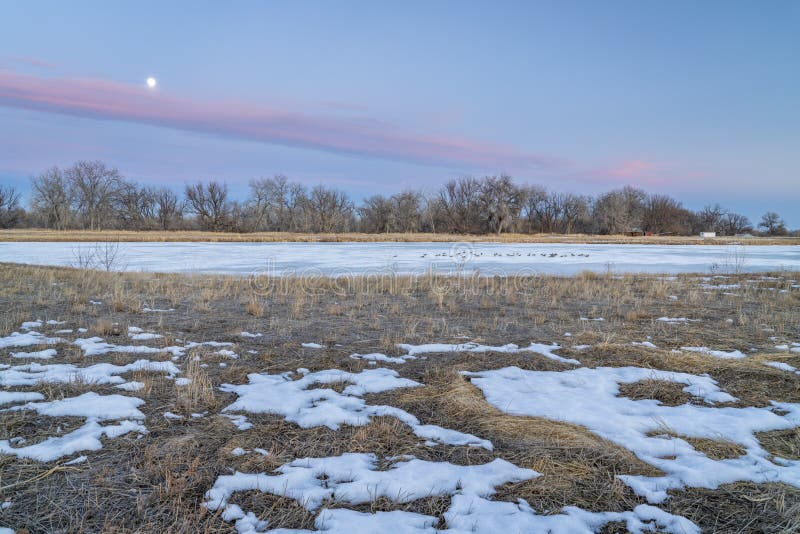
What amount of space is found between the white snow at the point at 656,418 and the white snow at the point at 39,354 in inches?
209

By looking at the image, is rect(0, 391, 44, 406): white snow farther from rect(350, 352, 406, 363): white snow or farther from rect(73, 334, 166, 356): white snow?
rect(350, 352, 406, 363): white snow

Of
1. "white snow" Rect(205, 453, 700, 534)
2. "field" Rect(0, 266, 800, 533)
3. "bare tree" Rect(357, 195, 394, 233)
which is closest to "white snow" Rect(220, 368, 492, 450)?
"field" Rect(0, 266, 800, 533)

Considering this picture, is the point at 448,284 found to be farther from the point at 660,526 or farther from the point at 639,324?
the point at 660,526

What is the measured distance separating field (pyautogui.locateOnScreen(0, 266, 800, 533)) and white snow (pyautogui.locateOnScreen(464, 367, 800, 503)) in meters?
0.02

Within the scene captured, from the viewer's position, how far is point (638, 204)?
90750mm

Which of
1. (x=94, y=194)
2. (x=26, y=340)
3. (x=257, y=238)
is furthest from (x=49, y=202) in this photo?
(x=26, y=340)

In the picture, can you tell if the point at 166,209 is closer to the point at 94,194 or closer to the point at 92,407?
the point at 94,194

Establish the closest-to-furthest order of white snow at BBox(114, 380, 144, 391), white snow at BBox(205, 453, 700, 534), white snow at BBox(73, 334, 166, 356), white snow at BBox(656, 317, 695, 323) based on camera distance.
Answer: white snow at BBox(205, 453, 700, 534) < white snow at BBox(114, 380, 144, 391) < white snow at BBox(73, 334, 166, 356) < white snow at BBox(656, 317, 695, 323)

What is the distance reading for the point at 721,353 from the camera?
6656 mm

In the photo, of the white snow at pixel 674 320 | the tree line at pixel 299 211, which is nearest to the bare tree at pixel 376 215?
the tree line at pixel 299 211

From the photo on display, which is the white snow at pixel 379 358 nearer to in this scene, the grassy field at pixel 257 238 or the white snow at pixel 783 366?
the white snow at pixel 783 366

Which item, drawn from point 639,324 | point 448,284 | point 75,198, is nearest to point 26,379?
point 639,324

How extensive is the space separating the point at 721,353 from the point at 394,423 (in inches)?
204

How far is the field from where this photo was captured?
116 inches
